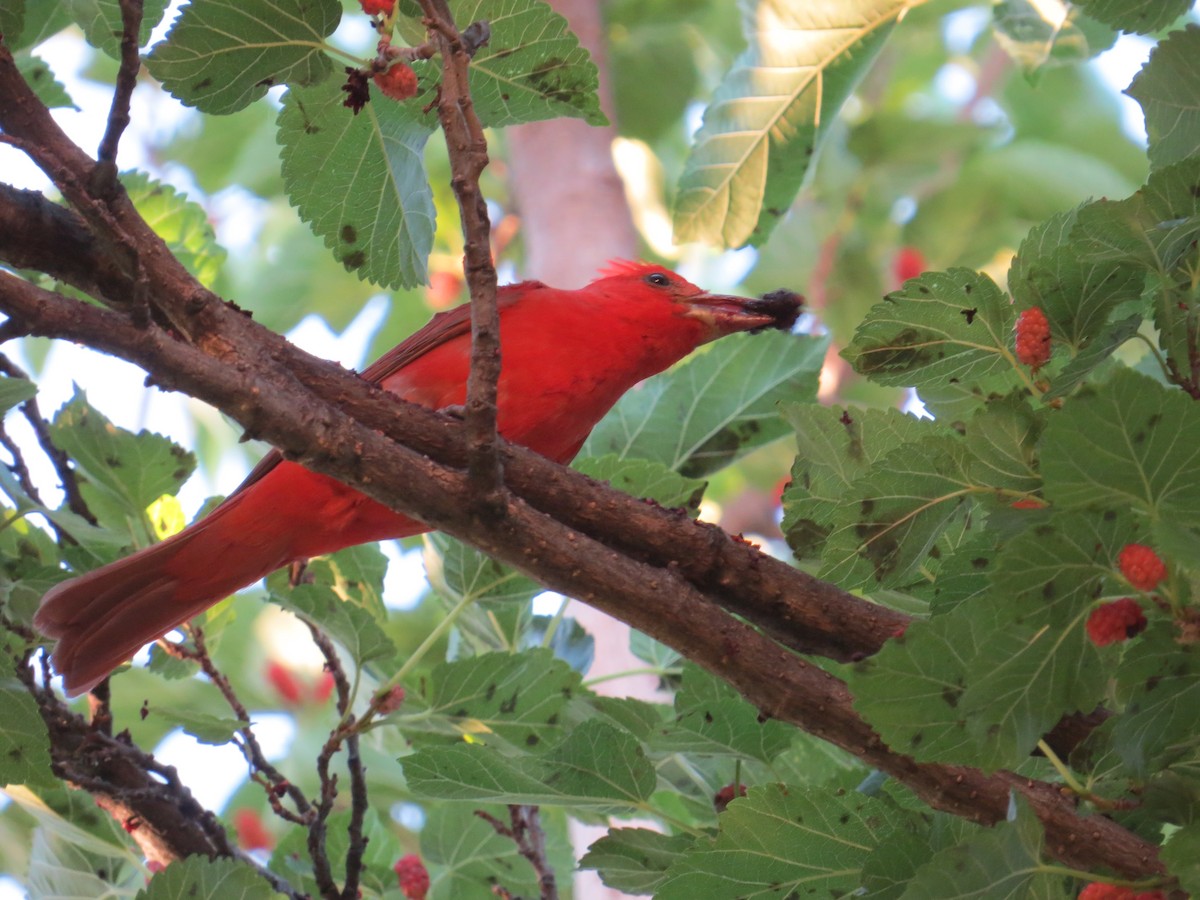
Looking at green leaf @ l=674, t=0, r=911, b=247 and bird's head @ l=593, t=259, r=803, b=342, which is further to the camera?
bird's head @ l=593, t=259, r=803, b=342

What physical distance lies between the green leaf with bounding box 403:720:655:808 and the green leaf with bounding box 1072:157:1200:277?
3.58 feet

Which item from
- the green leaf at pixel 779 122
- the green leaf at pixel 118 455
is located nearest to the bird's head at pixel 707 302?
the green leaf at pixel 779 122

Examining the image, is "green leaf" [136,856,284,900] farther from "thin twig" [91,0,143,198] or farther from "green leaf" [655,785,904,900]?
"thin twig" [91,0,143,198]

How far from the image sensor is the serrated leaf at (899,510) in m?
1.79

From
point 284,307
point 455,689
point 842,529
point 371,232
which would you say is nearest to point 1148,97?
point 842,529

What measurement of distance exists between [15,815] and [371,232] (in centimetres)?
249

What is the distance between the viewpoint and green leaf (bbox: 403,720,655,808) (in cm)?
222

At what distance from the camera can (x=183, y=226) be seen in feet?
11.7

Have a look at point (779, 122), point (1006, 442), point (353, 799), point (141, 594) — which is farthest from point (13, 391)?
point (779, 122)

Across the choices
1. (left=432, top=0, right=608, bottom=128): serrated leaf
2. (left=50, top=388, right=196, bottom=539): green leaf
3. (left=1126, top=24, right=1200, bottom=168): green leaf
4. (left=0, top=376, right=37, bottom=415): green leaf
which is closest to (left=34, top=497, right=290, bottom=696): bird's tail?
(left=50, top=388, right=196, bottom=539): green leaf

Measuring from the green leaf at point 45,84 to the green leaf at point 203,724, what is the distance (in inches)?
59.4

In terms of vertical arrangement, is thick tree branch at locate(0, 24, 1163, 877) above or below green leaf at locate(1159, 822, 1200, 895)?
above

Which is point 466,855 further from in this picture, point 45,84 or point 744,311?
point 45,84

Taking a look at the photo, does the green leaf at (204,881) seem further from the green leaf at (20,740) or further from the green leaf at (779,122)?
the green leaf at (779,122)
